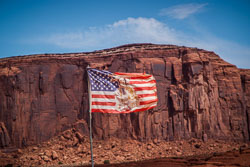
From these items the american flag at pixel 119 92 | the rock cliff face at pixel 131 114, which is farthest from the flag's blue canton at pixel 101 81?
the rock cliff face at pixel 131 114

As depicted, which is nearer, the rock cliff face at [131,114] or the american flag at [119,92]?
the american flag at [119,92]

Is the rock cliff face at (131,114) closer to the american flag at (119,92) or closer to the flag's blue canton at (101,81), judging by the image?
the american flag at (119,92)

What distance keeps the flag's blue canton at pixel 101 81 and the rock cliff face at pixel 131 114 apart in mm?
16649

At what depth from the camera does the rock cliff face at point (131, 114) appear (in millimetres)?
27734

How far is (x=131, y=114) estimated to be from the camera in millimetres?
28312

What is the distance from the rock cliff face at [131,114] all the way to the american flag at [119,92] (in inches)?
613

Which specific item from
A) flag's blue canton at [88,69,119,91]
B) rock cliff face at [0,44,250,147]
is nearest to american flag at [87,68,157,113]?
flag's blue canton at [88,69,119,91]

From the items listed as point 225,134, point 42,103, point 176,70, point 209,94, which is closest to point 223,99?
point 209,94

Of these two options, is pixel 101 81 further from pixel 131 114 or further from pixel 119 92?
pixel 131 114

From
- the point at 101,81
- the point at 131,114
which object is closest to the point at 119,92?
the point at 101,81

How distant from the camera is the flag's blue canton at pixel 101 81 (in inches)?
450

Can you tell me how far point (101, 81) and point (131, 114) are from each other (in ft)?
56.4

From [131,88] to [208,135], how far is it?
1857cm

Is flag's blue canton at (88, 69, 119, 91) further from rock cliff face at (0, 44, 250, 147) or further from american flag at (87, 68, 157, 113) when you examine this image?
rock cliff face at (0, 44, 250, 147)
